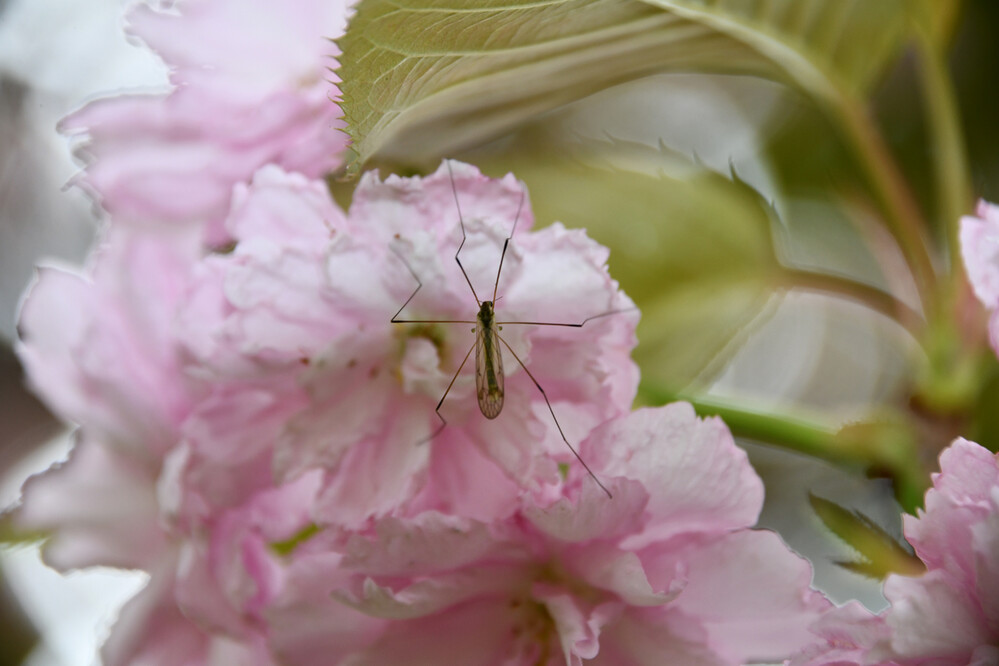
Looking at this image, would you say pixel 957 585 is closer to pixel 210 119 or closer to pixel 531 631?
pixel 531 631

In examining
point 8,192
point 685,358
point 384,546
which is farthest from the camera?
point 8,192

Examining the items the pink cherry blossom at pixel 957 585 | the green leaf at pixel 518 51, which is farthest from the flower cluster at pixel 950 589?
the green leaf at pixel 518 51

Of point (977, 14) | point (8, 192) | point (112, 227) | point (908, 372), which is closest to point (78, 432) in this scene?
point (112, 227)

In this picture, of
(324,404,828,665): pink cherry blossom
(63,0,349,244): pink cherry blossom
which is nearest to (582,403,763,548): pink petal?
(324,404,828,665): pink cherry blossom

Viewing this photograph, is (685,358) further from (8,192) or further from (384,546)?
(8,192)

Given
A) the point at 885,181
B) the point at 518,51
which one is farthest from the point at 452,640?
the point at 885,181

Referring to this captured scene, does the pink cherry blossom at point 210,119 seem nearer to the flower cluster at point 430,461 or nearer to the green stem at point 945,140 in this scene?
the flower cluster at point 430,461
